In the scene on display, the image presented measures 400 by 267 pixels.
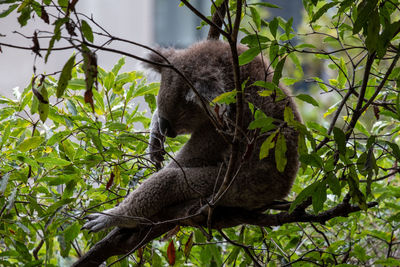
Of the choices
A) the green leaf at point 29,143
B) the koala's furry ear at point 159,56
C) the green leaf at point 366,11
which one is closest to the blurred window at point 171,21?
the koala's furry ear at point 159,56

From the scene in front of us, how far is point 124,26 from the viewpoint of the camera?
9.38 metres

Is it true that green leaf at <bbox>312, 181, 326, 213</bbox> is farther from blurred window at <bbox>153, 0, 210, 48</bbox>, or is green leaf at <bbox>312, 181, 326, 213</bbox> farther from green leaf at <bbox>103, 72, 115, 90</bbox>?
blurred window at <bbox>153, 0, 210, 48</bbox>

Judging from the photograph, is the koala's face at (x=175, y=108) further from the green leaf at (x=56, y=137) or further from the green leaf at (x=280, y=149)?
the green leaf at (x=280, y=149)

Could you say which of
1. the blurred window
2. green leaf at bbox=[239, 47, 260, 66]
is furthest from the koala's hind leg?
the blurred window

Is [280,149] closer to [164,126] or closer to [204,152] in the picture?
[204,152]

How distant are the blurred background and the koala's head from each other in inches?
176

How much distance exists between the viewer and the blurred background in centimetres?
751

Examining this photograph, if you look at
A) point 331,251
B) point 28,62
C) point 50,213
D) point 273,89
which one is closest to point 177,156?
point 50,213

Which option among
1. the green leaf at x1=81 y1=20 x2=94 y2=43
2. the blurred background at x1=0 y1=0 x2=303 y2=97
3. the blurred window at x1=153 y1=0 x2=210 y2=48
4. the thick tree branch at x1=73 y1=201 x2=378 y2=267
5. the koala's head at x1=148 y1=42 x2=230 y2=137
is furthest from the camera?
the blurred window at x1=153 y1=0 x2=210 y2=48

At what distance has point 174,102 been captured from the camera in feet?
7.73

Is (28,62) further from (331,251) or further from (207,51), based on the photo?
(331,251)

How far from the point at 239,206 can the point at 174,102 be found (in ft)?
2.12

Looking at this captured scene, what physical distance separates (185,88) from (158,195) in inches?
22.6

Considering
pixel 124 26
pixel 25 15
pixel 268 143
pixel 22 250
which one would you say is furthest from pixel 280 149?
pixel 124 26
